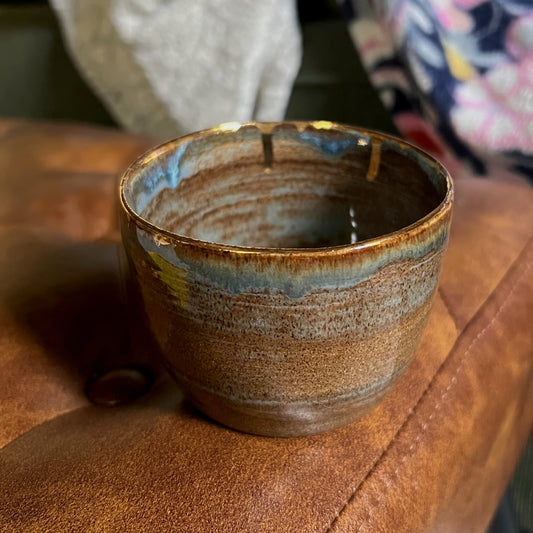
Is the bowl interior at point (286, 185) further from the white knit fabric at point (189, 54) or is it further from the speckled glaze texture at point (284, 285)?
the white knit fabric at point (189, 54)

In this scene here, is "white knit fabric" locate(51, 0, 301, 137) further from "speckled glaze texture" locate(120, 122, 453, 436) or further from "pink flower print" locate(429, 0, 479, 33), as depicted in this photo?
"speckled glaze texture" locate(120, 122, 453, 436)

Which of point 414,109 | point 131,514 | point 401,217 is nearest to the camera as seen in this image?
point 131,514

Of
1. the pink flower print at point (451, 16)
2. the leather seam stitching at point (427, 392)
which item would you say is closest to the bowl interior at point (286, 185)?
the leather seam stitching at point (427, 392)

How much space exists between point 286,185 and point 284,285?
19 cm

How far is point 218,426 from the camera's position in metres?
0.34

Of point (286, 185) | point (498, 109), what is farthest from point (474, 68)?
point (286, 185)

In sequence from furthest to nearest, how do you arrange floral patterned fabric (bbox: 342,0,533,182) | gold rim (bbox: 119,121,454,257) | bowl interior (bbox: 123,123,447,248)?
floral patterned fabric (bbox: 342,0,533,182) < bowl interior (bbox: 123,123,447,248) < gold rim (bbox: 119,121,454,257)

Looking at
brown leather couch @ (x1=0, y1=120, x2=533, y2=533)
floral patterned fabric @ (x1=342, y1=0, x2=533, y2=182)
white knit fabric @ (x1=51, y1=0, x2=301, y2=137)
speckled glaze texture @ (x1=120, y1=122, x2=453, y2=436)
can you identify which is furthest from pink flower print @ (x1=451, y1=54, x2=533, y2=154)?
speckled glaze texture @ (x1=120, y1=122, x2=453, y2=436)

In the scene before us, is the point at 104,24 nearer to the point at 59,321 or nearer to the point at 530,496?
the point at 59,321

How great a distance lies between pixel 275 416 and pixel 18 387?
0.18m

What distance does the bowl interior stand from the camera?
374 millimetres

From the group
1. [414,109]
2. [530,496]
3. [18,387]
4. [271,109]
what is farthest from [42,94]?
[530,496]

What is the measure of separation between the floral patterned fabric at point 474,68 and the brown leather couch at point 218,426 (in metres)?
0.14

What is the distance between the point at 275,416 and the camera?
31 centimetres
